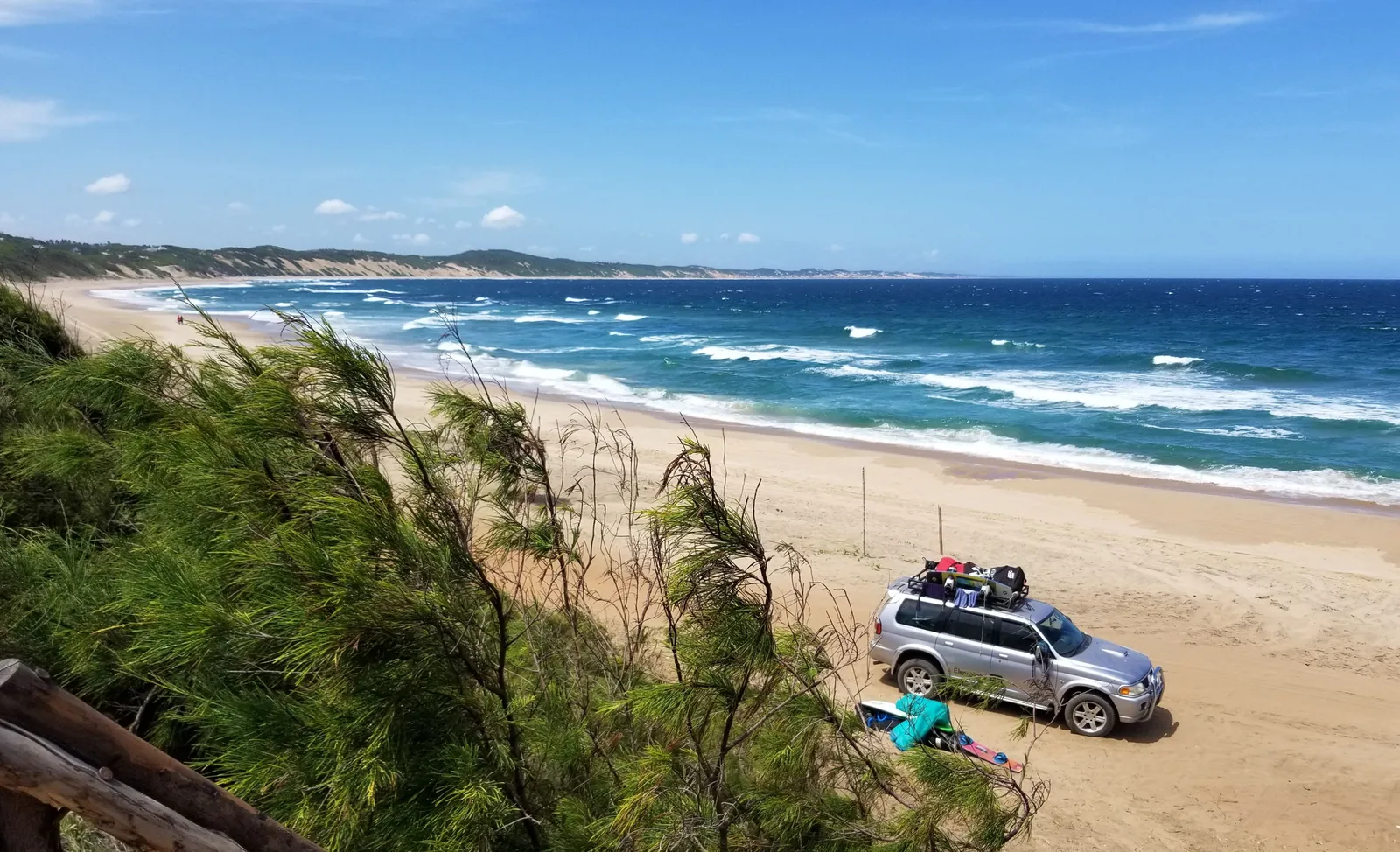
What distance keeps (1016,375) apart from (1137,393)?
22.1ft

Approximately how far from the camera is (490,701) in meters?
3.49

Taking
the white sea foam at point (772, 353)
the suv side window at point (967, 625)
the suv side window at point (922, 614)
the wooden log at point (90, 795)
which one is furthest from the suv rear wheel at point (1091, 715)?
the white sea foam at point (772, 353)

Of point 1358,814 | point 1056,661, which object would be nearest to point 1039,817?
point 1056,661

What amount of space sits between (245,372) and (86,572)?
1.36 metres

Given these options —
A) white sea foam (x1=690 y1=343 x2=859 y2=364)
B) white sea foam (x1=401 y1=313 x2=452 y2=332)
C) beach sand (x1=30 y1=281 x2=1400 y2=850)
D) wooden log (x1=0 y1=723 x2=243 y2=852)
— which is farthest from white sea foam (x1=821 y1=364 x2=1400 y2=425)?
wooden log (x1=0 y1=723 x2=243 y2=852)

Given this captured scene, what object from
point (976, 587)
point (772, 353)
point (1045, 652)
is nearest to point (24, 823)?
point (1045, 652)

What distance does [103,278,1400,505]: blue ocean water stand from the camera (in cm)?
2769

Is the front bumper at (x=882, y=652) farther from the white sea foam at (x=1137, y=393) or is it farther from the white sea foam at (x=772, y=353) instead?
the white sea foam at (x=772, y=353)

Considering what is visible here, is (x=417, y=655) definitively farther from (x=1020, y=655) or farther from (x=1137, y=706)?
(x=1137, y=706)

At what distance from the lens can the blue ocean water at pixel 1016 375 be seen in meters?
27.7

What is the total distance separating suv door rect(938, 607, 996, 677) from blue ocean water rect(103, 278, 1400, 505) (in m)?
7.19

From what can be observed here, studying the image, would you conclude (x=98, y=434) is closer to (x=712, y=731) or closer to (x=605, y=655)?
(x=605, y=655)

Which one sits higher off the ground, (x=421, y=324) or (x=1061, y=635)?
(x=421, y=324)

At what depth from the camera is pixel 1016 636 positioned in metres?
11.0
